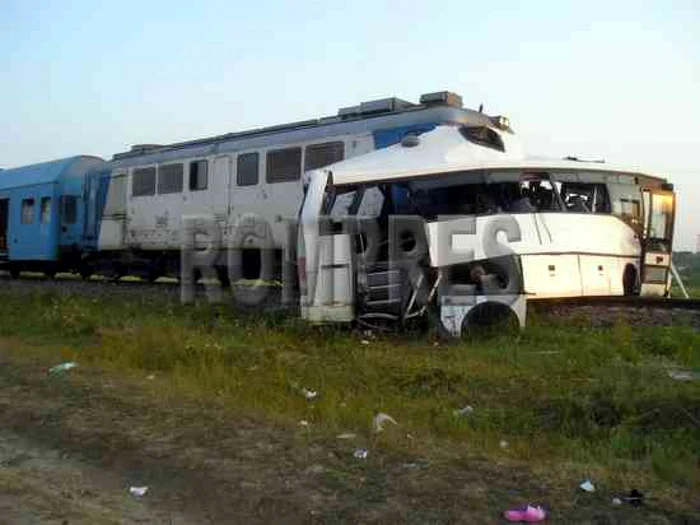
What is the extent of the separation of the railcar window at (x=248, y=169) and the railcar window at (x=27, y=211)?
31.2 ft

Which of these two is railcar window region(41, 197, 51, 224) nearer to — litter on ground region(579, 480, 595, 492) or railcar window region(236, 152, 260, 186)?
railcar window region(236, 152, 260, 186)

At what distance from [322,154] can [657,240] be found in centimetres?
581

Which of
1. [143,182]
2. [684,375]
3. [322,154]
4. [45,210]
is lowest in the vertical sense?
[684,375]

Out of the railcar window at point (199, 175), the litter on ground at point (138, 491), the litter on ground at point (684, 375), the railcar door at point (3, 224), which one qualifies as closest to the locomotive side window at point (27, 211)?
the railcar door at point (3, 224)

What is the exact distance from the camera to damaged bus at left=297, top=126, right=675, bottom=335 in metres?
8.87

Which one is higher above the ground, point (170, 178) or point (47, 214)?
point (170, 178)

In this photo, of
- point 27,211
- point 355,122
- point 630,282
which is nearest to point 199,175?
point 355,122

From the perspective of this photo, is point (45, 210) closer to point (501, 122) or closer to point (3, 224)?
point (3, 224)

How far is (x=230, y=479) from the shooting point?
426 centimetres

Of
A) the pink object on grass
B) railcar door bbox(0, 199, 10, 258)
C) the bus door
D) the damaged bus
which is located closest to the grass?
the damaged bus

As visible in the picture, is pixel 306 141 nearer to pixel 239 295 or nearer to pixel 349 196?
pixel 239 295

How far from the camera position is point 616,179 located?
31.9 feet

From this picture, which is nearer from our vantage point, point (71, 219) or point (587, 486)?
point (587, 486)

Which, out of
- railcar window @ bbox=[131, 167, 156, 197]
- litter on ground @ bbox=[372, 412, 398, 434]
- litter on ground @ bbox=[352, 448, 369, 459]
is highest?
railcar window @ bbox=[131, 167, 156, 197]
